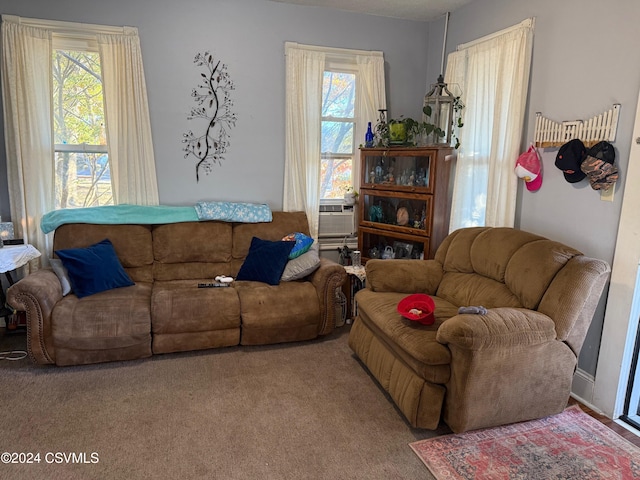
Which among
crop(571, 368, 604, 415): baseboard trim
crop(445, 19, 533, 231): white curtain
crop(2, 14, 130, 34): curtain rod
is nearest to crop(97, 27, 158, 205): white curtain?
crop(2, 14, 130, 34): curtain rod

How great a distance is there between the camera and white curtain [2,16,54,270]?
3121 millimetres

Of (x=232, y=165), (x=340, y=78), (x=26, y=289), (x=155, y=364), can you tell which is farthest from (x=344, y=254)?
(x=26, y=289)

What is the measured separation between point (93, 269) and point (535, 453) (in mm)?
2861

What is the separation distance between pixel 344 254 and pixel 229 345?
1456 mm

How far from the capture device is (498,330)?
2.02 m

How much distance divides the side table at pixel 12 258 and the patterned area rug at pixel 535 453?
2.77 metres

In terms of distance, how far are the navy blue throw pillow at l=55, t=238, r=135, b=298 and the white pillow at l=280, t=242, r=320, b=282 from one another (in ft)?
3.78

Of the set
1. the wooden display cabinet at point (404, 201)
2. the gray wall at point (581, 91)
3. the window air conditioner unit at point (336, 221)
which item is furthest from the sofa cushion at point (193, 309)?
the gray wall at point (581, 91)

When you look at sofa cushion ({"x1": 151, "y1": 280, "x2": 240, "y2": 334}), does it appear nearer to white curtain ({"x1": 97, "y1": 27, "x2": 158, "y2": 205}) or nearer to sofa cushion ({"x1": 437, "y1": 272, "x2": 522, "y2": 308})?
white curtain ({"x1": 97, "y1": 27, "x2": 158, "y2": 205})

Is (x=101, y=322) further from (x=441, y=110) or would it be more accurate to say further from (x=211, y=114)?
(x=441, y=110)

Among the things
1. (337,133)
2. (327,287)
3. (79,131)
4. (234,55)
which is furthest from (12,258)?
(337,133)

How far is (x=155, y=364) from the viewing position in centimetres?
284

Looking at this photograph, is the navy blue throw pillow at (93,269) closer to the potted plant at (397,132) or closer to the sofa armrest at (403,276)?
the sofa armrest at (403,276)

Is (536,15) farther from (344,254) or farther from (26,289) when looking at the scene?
(26,289)
